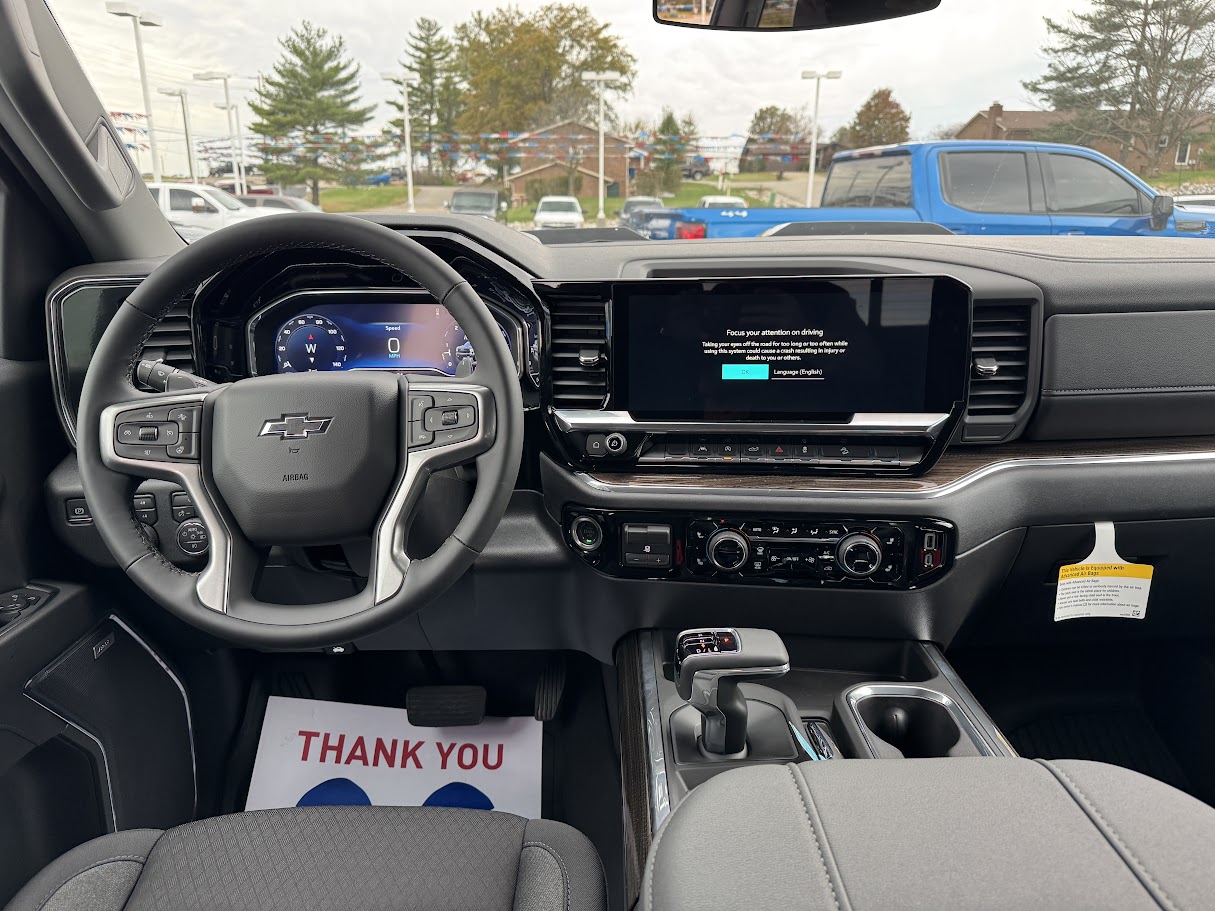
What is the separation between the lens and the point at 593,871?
3.92 ft

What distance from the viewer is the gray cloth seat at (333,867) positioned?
1.13 metres

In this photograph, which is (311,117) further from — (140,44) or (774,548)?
(774,548)

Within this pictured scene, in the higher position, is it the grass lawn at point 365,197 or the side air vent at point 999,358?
the grass lawn at point 365,197

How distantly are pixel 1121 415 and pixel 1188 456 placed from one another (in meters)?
0.15

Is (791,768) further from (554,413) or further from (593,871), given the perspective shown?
(554,413)

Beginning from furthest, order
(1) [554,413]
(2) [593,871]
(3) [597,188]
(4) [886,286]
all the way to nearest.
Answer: (3) [597,188]
(1) [554,413]
(4) [886,286]
(2) [593,871]

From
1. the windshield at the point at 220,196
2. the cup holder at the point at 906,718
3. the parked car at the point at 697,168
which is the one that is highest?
the parked car at the point at 697,168

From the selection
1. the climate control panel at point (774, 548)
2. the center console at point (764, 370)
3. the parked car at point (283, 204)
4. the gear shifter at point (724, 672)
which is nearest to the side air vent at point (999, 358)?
the center console at point (764, 370)

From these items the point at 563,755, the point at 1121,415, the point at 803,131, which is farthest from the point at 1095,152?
the point at 563,755

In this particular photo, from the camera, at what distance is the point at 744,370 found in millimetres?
1566

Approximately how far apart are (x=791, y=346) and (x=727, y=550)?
0.40 metres

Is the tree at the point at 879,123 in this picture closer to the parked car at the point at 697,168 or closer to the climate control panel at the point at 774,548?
the parked car at the point at 697,168

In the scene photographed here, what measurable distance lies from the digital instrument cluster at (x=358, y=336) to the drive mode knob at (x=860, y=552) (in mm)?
832

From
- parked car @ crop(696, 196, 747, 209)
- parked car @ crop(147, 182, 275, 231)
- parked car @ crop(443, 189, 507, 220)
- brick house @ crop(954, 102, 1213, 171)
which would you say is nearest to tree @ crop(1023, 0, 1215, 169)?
brick house @ crop(954, 102, 1213, 171)
